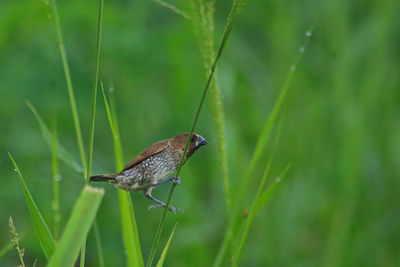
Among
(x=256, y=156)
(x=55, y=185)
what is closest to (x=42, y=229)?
(x=55, y=185)

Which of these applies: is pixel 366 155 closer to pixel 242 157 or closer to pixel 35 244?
pixel 242 157

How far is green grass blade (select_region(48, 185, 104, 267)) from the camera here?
4.92ft

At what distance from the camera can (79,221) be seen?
1507 mm

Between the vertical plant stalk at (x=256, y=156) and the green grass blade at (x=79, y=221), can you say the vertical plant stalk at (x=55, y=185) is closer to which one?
the green grass blade at (x=79, y=221)

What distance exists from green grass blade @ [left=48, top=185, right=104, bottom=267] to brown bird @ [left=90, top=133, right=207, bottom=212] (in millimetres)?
31

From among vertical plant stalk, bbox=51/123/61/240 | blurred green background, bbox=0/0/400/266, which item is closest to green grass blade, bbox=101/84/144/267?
vertical plant stalk, bbox=51/123/61/240

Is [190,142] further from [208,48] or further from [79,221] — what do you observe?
[208,48]

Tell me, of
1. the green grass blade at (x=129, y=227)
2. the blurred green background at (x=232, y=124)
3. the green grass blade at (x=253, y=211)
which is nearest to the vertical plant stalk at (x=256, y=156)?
the green grass blade at (x=253, y=211)

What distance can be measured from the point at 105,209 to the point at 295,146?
1.01 meters

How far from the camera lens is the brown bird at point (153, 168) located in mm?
1464

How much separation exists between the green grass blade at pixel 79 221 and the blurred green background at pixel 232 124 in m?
2.63

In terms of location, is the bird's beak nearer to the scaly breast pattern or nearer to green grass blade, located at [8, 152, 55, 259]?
the scaly breast pattern

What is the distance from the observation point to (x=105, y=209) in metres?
4.59

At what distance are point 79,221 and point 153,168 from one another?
15 cm
